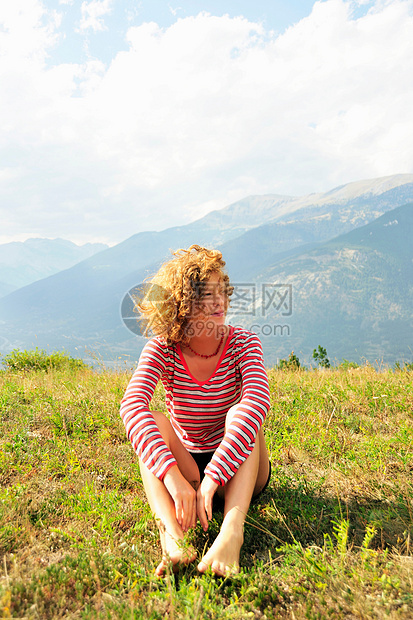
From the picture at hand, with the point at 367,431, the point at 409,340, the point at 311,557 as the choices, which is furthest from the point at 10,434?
the point at 409,340

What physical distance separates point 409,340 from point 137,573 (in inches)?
8283

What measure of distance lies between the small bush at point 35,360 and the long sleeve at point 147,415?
21.9 ft

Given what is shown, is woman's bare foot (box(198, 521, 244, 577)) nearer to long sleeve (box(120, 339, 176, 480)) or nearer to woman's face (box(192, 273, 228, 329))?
long sleeve (box(120, 339, 176, 480))

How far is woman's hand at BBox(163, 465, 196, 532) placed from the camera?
2.19 meters

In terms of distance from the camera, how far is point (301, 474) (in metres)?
3.22

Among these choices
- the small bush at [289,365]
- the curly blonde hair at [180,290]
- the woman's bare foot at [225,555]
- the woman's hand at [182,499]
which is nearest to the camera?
the woman's bare foot at [225,555]

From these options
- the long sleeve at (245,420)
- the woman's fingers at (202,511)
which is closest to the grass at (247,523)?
the woman's fingers at (202,511)

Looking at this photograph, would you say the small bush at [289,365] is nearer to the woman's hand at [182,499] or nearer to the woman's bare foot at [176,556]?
the woman's hand at [182,499]

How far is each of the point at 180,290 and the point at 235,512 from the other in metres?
1.44

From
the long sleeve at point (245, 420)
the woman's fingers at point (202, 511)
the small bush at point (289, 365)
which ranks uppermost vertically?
the long sleeve at point (245, 420)

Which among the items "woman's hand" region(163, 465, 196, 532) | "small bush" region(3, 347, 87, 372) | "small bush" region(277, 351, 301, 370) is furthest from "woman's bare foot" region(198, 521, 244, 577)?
"small bush" region(3, 347, 87, 372)

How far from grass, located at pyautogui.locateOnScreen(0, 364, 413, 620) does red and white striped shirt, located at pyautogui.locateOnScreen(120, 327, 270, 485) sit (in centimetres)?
53

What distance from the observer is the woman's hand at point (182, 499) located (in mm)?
2191

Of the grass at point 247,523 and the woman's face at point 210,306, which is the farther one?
the woman's face at point 210,306
